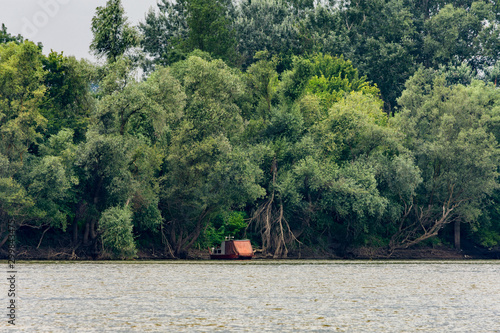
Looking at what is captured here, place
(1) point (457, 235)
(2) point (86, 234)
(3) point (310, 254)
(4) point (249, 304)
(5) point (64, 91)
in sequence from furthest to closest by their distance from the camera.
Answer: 1. (1) point (457, 235)
2. (3) point (310, 254)
3. (5) point (64, 91)
4. (2) point (86, 234)
5. (4) point (249, 304)

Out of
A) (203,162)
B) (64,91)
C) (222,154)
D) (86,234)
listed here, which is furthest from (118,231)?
(64,91)

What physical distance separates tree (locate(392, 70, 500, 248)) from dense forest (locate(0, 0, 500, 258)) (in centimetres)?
19

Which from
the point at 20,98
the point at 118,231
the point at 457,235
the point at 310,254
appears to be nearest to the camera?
the point at 118,231

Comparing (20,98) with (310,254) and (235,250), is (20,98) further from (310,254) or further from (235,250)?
(310,254)

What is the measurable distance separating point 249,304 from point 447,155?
189 ft

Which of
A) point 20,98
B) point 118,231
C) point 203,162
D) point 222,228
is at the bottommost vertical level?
point 118,231

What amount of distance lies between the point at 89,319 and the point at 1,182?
40987 mm

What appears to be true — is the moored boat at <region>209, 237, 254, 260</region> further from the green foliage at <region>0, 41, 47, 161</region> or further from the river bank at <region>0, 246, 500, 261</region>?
the green foliage at <region>0, 41, 47, 161</region>

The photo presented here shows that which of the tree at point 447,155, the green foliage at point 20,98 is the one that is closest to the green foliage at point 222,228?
the tree at point 447,155

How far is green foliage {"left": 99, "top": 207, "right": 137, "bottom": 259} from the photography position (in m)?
62.6

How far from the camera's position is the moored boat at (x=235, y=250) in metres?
72.4

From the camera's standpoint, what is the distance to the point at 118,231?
62.6m

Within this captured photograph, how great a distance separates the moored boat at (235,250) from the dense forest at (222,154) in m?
2.54

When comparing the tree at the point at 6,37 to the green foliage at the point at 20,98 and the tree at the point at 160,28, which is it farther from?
the tree at the point at 160,28
